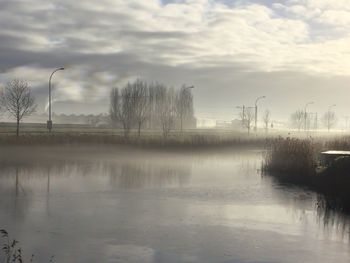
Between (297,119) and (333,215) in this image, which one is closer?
(333,215)

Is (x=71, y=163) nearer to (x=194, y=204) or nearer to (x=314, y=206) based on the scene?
(x=194, y=204)

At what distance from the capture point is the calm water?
1012 cm

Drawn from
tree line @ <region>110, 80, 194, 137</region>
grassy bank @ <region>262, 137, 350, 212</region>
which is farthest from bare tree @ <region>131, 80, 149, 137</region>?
grassy bank @ <region>262, 137, 350, 212</region>

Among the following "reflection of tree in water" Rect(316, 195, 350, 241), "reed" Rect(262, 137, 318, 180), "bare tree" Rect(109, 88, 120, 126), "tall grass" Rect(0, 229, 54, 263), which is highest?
"bare tree" Rect(109, 88, 120, 126)

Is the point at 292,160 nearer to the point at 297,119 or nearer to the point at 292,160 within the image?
the point at 292,160

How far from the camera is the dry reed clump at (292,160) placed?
82.4 feet

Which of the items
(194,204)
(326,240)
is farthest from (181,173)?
(326,240)

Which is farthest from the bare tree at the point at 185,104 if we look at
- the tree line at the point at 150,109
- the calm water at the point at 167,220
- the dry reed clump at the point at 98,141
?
→ the calm water at the point at 167,220

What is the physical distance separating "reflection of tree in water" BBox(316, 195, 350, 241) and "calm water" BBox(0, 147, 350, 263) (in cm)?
3

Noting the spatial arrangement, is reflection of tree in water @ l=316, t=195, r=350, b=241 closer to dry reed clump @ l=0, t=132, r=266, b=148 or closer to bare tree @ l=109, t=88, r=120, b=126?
dry reed clump @ l=0, t=132, r=266, b=148

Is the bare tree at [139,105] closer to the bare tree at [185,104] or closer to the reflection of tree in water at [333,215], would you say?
the bare tree at [185,104]

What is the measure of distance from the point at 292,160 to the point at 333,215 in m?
12.0

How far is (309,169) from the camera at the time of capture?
24484 mm

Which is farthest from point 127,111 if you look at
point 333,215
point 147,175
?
point 333,215
